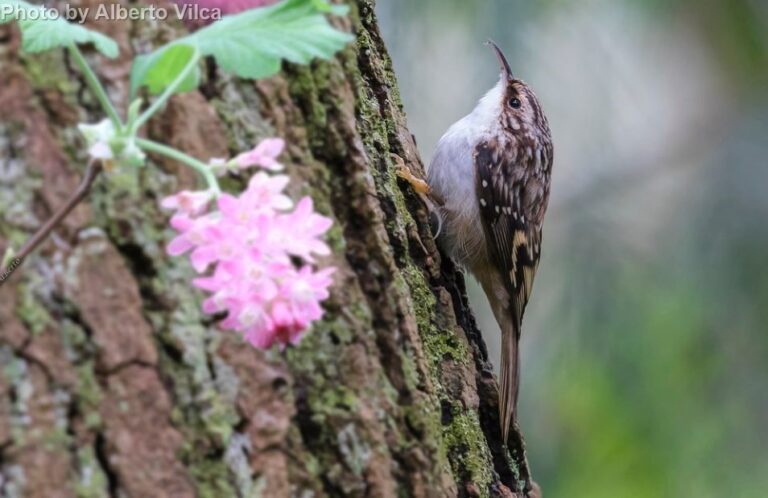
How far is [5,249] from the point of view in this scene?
1.21 metres

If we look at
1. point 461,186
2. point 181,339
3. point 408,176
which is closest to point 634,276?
point 461,186

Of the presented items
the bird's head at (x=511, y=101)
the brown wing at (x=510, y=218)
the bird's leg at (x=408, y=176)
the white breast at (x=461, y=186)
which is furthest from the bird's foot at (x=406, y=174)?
the bird's head at (x=511, y=101)

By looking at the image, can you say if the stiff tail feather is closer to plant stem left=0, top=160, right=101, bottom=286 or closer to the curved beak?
the curved beak

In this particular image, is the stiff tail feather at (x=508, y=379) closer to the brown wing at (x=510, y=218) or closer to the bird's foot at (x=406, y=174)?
the brown wing at (x=510, y=218)

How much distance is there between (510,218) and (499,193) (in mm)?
90

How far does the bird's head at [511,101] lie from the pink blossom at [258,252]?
2.43 metres

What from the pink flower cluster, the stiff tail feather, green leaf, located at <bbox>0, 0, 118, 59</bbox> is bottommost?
the pink flower cluster

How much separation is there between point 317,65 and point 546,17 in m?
2.20

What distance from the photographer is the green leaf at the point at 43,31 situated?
1.13m

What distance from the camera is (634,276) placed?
12.6 ft

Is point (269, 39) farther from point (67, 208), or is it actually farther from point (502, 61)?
point (502, 61)

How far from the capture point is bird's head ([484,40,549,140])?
344cm

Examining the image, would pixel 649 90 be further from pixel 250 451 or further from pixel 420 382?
pixel 250 451

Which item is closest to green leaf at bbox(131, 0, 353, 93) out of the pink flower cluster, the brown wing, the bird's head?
the pink flower cluster
